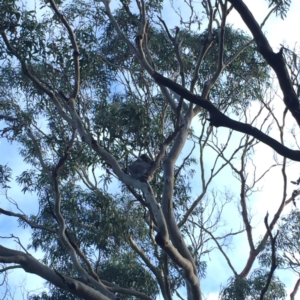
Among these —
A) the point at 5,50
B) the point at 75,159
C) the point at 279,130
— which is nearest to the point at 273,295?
the point at 279,130

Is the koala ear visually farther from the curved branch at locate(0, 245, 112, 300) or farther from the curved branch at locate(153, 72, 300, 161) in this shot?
the curved branch at locate(153, 72, 300, 161)

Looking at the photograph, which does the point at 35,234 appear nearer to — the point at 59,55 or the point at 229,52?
the point at 59,55

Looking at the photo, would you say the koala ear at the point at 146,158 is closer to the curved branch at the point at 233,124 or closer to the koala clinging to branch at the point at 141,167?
the koala clinging to branch at the point at 141,167

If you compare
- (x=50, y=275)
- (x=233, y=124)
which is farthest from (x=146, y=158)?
(x=233, y=124)

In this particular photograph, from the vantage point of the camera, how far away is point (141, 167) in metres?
7.75

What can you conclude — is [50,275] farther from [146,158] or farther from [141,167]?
[146,158]

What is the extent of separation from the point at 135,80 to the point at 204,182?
2306mm

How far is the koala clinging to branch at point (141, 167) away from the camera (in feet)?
24.5

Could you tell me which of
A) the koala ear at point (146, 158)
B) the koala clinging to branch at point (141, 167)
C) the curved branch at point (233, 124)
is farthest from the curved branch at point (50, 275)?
the curved branch at point (233, 124)

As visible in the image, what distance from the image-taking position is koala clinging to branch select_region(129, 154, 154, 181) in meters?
7.47

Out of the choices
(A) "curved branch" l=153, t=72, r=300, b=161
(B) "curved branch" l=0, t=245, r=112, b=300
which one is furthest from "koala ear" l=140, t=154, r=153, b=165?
(A) "curved branch" l=153, t=72, r=300, b=161

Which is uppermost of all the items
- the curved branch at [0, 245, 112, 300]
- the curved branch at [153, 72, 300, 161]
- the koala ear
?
the koala ear

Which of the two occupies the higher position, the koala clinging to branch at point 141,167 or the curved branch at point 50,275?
the koala clinging to branch at point 141,167

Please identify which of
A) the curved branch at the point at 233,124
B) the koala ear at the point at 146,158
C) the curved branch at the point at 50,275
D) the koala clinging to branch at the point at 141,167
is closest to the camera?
the curved branch at the point at 233,124
